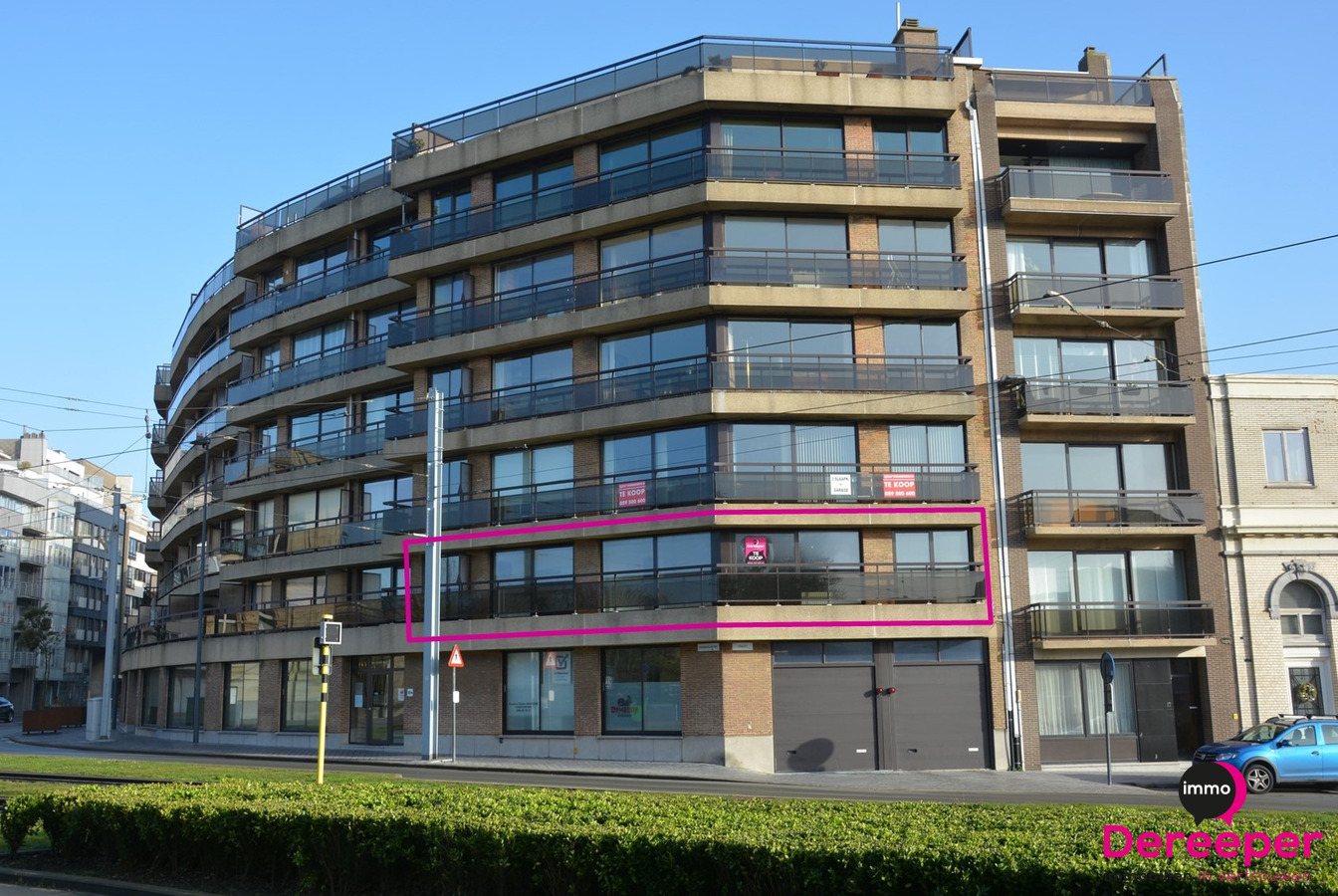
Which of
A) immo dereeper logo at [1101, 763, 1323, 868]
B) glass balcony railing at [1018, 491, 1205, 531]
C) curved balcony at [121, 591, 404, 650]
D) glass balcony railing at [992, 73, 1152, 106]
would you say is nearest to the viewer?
immo dereeper logo at [1101, 763, 1323, 868]

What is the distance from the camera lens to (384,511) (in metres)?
40.2

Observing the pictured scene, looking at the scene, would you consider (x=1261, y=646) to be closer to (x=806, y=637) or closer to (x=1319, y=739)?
(x=1319, y=739)

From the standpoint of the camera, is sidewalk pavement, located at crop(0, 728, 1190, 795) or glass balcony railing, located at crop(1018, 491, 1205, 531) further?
glass balcony railing, located at crop(1018, 491, 1205, 531)

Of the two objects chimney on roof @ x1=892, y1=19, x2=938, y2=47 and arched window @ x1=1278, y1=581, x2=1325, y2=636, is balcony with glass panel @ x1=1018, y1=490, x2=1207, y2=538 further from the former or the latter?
chimney on roof @ x1=892, y1=19, x2=938, y2=47

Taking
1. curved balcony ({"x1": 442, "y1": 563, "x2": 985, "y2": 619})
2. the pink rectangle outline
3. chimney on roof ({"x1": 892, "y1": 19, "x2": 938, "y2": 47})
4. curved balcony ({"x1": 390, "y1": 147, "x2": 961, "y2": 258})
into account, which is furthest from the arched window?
chimney on roof ({"x1": 892, "y1": 19, "x2": 938, "y2": 47})

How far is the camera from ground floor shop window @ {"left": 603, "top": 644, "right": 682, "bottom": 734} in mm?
33375

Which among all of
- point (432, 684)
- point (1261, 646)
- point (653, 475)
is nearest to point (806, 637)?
point (653, 475)

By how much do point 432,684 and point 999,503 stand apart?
17238 mm

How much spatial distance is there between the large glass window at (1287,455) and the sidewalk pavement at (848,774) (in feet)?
30.6

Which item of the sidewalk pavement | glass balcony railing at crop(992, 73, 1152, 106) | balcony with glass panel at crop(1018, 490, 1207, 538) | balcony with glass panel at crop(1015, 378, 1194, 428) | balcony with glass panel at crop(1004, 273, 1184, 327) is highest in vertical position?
glass balcony railing at crop(992, 73, 1152, 106)

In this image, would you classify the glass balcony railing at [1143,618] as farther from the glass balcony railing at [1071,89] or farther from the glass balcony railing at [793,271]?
the glass balcony railing at [1071,89]

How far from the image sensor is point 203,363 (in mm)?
55000

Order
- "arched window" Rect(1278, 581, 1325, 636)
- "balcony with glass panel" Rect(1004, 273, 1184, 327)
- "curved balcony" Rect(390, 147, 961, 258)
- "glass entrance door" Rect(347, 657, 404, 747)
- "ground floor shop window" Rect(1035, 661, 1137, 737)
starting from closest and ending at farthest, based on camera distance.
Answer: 1. "ground floor shop window" Rect(1035, 661, 1137, 737)
2. "arched window" Rect(1278, 581, 1325, 636)
3. "balcony with glass panel" Rect(1004, 273, 1184, 327)
4. "curved balcony" Rect(390, 147, 961, 258)
5. "glass entrance door" Rect(347, 657, 404, 747)

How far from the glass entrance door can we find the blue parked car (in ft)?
82.2
